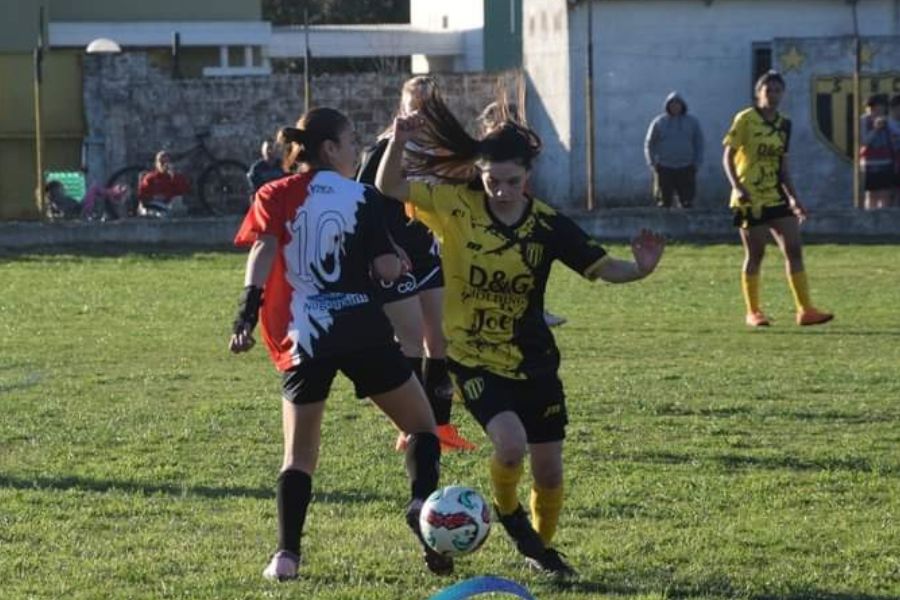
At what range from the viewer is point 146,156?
87.8ft

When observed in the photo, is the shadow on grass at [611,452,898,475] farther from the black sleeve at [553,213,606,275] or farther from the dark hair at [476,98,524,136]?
the black sleeve at [553,213,606,275]

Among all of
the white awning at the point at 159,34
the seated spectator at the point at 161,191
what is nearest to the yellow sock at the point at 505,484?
the seated spectator at the point at 161,191

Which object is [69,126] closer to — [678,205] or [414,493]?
[678,205]

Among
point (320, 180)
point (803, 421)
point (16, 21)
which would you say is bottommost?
point (803, 421)

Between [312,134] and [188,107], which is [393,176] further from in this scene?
[188,107]

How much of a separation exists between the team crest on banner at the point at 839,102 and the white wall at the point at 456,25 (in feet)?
29.9

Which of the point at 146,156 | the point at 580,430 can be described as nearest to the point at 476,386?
the point at 580,430

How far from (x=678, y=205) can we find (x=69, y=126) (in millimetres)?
8337

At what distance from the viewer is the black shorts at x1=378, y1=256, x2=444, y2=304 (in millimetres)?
9078

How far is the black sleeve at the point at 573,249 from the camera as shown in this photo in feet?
21.6

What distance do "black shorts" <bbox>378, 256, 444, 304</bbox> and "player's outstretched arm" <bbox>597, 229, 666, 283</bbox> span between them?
2.53m

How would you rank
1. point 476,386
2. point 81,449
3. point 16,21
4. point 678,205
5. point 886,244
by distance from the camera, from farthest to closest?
point 16,21 → point 678,205 → point 886,244 → point 81,449 → point 476,386

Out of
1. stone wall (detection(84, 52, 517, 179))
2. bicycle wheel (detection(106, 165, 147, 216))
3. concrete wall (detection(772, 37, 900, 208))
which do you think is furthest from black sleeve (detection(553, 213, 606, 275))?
concrete wall (detection(772, 37, 900, 208))

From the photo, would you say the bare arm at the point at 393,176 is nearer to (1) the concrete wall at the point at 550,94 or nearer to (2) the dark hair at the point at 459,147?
(2) the dark hair at the point at 459,147
